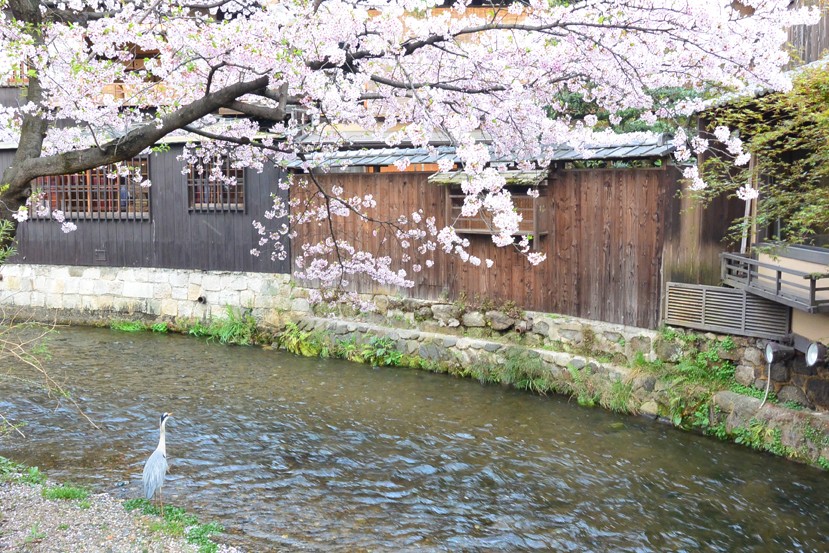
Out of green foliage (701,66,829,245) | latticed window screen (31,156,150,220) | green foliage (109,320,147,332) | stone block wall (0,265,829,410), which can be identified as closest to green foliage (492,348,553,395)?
stone block wall (0,265,829,410)

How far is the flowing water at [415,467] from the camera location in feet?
26.2

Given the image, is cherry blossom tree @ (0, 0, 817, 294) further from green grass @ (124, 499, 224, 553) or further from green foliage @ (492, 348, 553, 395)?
green foliage @ (492, 348, 553, 395)

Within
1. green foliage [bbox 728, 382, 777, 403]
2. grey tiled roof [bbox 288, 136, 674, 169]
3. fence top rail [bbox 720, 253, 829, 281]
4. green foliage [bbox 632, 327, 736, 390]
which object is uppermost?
grey tiled roof [bbox 288, 136, 674, 169]

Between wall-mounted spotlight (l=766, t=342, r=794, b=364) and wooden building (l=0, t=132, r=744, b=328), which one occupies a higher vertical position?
wooden building (l=0, t=132, r=744, b=328)

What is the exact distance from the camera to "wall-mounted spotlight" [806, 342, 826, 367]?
30.6 feet

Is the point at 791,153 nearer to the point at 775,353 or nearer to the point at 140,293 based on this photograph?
the point at 775,353

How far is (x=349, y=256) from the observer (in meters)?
15.9

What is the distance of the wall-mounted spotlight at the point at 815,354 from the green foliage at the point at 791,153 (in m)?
1.27

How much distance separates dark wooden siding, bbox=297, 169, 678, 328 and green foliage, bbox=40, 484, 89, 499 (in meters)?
8.05

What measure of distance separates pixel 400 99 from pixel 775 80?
15.8 feet

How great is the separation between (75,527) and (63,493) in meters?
0.83

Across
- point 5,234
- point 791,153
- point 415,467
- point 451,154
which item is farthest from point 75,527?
point 791,153

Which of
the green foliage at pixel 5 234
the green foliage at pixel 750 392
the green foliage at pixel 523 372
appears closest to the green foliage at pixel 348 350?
the green foliage at pixel 523 372

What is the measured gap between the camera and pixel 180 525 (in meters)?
7.50
